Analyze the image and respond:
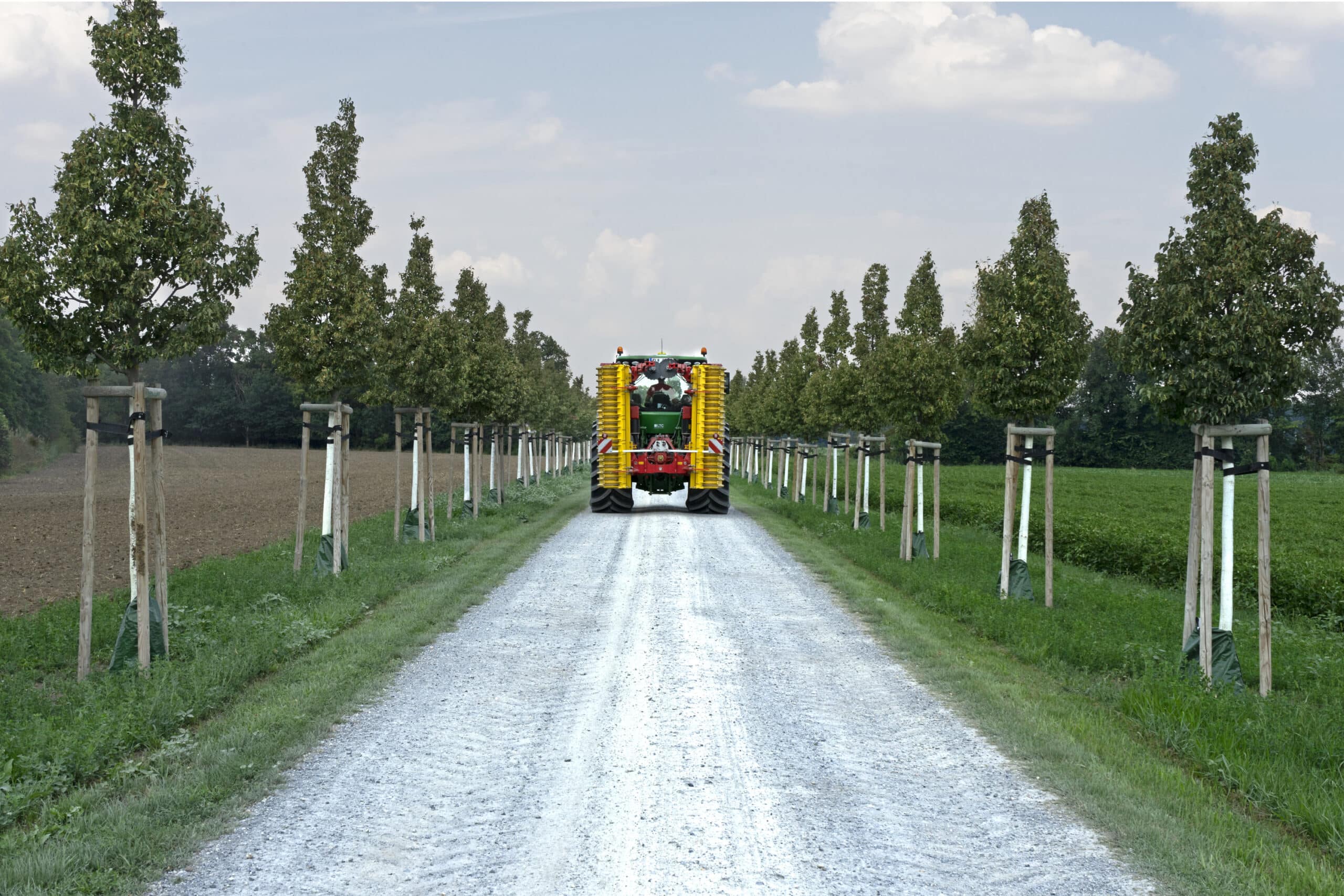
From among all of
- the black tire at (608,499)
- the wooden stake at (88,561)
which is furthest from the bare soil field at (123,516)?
the black tire at (608,499)

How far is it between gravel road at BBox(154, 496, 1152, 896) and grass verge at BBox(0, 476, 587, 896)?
0.26 metres

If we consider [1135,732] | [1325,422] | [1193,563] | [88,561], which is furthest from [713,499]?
[1325,422]

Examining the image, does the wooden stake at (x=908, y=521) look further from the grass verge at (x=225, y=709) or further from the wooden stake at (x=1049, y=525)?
the grass verge at (x=225, y=709)

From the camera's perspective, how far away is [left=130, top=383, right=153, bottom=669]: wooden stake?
8.24 m

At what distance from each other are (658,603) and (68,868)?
26.3ft

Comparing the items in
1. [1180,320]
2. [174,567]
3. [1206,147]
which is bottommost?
[174,567]

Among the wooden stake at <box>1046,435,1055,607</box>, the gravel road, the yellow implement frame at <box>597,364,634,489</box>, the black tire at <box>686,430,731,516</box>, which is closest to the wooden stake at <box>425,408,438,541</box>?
the yellow implement frame at <box>597,364,634,489</box>

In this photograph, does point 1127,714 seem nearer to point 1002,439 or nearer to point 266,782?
→ point 266,782

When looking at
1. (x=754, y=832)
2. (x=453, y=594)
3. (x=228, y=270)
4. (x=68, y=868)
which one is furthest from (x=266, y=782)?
(x=453, y=594)

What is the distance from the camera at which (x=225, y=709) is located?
289 inches

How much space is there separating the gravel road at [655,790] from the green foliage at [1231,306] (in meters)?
3.51

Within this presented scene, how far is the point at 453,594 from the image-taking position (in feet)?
40.7

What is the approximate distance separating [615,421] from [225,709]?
1865 cm

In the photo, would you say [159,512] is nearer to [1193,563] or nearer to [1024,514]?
[1193,563]
